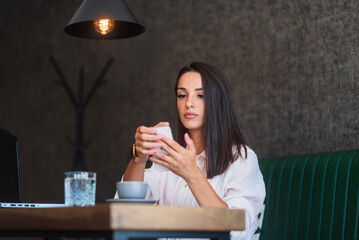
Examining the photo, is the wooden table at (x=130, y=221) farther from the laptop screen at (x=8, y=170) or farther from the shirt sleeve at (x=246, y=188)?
the laptop screen at (x=8, y=170)

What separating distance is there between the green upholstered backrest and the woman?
540 mm

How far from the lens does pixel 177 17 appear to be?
173 inches

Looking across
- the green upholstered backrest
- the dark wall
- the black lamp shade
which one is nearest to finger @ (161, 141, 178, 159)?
the black lamp shade

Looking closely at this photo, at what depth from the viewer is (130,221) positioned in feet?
3.67

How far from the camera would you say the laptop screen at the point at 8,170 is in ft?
6.62

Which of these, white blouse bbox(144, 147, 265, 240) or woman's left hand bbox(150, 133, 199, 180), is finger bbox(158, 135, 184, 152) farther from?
white blouse bbox(144, 147, 265, 240)

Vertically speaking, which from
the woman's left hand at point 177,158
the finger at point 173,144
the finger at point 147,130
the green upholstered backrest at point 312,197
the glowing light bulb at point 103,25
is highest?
the glowing light bulb at point 103,25

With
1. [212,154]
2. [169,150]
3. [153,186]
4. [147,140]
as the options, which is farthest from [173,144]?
[153,186]

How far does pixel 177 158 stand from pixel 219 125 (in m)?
0.59

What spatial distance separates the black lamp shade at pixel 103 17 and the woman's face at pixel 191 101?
0.35 m

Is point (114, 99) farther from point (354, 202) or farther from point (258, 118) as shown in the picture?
point (354, 202)

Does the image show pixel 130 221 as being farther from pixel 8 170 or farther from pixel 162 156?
pixel 8 170

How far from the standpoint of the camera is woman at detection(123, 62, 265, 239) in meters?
1.91

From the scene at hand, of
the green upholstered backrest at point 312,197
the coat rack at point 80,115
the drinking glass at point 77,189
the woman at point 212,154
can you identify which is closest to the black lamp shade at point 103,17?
the woman at point 212,154
